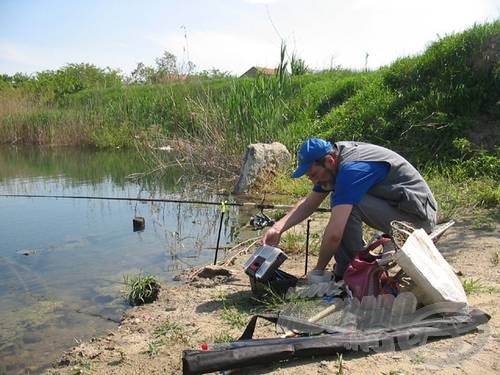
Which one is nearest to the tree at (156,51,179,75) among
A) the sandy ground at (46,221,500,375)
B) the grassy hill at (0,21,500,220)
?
the grassy hill at (0,21,500,220)

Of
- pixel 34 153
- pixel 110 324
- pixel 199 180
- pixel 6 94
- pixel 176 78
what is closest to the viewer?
pixel 110 324

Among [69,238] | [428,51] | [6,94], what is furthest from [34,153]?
[428,51]

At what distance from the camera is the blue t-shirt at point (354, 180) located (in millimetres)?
3467

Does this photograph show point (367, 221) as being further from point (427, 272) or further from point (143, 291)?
point (143, 291)

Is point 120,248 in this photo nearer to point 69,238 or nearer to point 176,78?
point 69,238

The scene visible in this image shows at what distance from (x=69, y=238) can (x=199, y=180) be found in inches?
148

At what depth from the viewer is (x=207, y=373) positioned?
264 cm

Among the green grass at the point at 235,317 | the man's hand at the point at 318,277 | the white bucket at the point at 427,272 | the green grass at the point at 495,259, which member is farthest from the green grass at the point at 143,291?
the green grass at the point at 495,259

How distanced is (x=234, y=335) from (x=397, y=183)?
1.57m

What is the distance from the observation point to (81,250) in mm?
6328

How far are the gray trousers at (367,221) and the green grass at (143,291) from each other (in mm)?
1661

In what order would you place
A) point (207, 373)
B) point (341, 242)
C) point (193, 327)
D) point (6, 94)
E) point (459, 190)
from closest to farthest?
point (207, 373) → point (193, 327) → point (341, 242) → point (459, 190) → point (6, 94)

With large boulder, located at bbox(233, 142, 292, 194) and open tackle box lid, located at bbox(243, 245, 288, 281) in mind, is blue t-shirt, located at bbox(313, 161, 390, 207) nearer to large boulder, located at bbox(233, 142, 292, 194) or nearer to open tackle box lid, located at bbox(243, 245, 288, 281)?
open tackle box lid, located at bbox(243, 245, 288, 281)

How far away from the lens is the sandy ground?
8.93 ft
